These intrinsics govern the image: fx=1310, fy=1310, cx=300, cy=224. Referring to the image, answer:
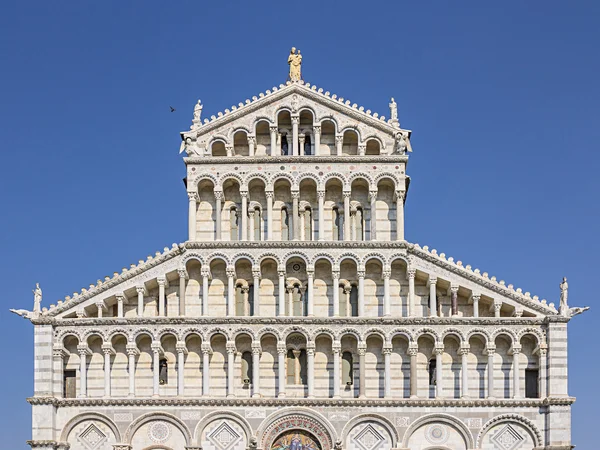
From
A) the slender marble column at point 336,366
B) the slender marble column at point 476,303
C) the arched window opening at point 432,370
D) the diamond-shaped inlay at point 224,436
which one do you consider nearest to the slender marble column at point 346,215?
the slender marble column at point 336,366

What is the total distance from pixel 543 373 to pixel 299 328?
23.6 feet

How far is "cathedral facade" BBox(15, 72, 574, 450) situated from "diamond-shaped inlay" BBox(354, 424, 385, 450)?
0.13 feet

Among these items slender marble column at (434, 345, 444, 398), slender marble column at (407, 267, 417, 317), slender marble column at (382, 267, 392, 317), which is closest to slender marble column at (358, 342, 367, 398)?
slender marble column at (382, 267, 392, 317)

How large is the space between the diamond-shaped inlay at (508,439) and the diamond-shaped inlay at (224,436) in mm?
7472

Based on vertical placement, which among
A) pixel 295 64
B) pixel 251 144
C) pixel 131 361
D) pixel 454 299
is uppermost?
pixel 295 64

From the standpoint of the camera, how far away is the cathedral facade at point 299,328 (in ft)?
124

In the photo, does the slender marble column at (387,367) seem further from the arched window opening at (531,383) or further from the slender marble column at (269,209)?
the slender marble column at (269,209)

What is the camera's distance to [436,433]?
37.8m

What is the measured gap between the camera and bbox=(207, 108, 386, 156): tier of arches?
40.2 meters

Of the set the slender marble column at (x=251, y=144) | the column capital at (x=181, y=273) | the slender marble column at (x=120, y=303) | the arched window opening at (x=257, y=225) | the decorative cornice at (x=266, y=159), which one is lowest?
the slender marble column at (x=120, y=303)

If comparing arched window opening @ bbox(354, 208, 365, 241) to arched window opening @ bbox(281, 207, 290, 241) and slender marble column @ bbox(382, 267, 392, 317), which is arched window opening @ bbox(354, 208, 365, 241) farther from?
arched window opening @ bbox(281, 207, 290, 241)

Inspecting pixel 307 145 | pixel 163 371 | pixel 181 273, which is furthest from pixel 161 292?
pixel 307 145

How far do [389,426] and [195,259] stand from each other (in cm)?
756

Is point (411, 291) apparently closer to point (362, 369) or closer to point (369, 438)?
point (362, 369)
